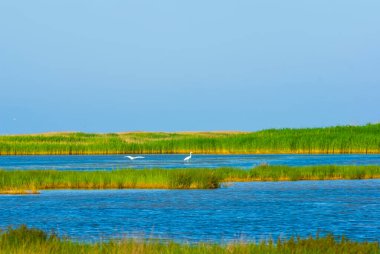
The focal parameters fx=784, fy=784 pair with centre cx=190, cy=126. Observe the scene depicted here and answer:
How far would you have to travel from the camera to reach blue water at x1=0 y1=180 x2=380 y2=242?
72.5 ft

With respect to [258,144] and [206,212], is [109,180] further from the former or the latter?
[258,144]

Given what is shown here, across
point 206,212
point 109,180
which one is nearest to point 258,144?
point 109,180

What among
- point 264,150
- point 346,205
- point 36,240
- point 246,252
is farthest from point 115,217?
point 264,150

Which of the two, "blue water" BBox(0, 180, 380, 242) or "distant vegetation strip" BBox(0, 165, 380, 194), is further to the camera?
"distant vegetation strip" BBox(0, 165, 380, 194)

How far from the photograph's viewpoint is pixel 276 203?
30.7 m

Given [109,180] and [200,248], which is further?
[109,180]

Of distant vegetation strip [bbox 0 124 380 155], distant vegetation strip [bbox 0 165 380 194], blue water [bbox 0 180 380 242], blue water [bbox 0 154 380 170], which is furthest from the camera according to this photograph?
distant vegetation strip [bbox 0 124 380 155]

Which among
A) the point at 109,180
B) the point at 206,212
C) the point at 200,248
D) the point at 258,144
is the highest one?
the point at 258,144

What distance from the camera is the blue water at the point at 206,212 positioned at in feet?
72.5

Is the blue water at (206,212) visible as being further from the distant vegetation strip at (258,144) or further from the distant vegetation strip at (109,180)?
the distant vegetation strip at (258,144)

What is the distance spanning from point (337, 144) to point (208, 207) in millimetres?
44627

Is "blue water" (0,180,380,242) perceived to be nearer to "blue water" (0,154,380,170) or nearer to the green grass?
the green grass

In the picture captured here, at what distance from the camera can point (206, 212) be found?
90.4 ft

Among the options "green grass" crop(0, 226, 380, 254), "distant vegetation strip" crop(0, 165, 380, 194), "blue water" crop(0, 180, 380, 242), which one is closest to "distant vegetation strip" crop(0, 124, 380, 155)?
"blue water" crop(0, 180, 380, 242)
